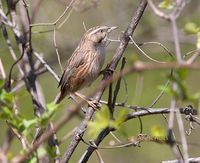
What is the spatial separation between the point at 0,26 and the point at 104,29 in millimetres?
1080

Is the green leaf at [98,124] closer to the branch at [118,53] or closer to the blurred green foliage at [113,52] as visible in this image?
the blurred green foliage at [113,52]

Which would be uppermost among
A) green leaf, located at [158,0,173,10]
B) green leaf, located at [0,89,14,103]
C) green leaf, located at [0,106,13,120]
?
green leaf, located at [158,0,173,10]

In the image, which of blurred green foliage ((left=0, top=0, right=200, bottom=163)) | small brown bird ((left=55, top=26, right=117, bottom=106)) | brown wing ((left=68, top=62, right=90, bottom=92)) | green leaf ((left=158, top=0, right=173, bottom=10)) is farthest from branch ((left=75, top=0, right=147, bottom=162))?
brown wing ((left=68, top=62, right=90, bottom=92))

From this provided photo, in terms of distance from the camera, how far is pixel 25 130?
2654 millimetres

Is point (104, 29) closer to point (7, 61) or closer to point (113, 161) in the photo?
point (7, 61)

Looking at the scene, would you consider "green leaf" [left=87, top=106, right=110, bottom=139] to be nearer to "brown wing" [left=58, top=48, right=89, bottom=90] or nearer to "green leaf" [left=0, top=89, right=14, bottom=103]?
"green leaf" [left=0, top=89, right=14, bottom=103]

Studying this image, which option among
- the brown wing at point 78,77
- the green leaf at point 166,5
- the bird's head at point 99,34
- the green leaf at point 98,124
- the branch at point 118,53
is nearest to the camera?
the green leaf at point 98,124

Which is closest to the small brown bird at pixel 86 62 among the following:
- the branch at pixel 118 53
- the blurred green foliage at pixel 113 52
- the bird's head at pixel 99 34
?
the bird's head at pixel 99 34

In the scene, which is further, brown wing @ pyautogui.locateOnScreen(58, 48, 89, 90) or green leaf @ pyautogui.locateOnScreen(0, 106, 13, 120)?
brown wing @ pyautogui.locateOnScreen(58, 48, 89, 90)

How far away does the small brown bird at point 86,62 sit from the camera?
18.4 feet

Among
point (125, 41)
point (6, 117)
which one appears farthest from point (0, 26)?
point (6, 117)

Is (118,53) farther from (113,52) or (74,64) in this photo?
(113,52)

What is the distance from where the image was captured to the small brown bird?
561 cm

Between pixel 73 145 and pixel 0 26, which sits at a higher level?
pixel 0 26
